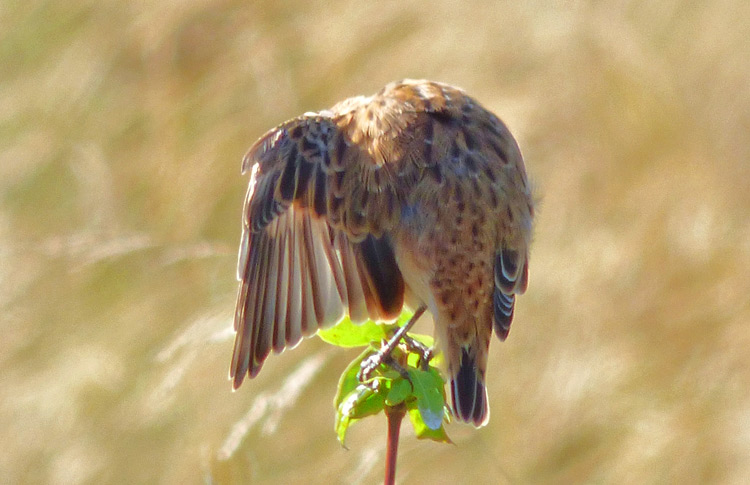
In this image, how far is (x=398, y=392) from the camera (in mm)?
1839

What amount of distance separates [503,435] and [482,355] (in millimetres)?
1629

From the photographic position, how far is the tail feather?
2400 mm

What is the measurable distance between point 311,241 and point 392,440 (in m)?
1.02

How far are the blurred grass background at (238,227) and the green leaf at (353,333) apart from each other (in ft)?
4.07

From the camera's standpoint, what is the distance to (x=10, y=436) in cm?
435

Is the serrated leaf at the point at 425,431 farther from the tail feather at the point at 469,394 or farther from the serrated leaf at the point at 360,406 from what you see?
the tail feather at the point at 469,394

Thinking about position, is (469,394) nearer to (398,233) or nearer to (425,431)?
(398,233)

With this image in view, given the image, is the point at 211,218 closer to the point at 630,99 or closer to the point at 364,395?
the point at 630,99

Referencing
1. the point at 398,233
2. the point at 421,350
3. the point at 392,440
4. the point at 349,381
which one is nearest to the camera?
the point at 392,440

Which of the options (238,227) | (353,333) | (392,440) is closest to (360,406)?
(392,440)

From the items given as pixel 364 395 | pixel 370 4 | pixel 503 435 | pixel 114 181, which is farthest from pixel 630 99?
pixel 364 395

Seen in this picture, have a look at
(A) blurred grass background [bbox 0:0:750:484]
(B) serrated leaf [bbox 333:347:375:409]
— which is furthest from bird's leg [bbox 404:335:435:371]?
(A) blurred grass background [bbox 0:0:750:484]

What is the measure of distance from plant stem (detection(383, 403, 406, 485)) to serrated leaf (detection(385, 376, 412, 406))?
0.06ft

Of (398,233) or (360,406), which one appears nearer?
(360,406)
